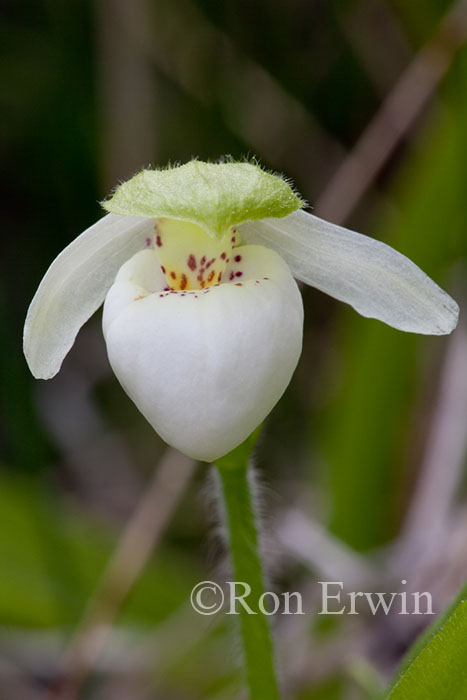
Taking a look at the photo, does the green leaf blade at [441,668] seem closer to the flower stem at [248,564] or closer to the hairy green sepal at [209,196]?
the flower stem at [248,564]

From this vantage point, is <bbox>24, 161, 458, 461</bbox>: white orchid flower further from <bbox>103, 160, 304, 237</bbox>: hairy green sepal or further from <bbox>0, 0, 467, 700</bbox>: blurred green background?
<bbox>0, 0, 467, 700</bbox>: blurred green background

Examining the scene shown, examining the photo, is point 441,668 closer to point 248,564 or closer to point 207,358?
point 248,564

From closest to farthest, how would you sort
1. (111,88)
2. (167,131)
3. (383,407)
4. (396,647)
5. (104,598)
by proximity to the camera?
1. (396,647)
2. (104,598)
3. (383,407)
4. (111,88)
5. (167,131)

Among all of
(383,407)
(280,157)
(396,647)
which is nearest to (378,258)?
(396,647)

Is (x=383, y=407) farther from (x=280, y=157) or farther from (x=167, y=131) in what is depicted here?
(x=167, y=131)

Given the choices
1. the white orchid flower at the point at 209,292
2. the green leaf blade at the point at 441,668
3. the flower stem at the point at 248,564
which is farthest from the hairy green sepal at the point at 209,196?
the green leaf blade at the point at 441,668
